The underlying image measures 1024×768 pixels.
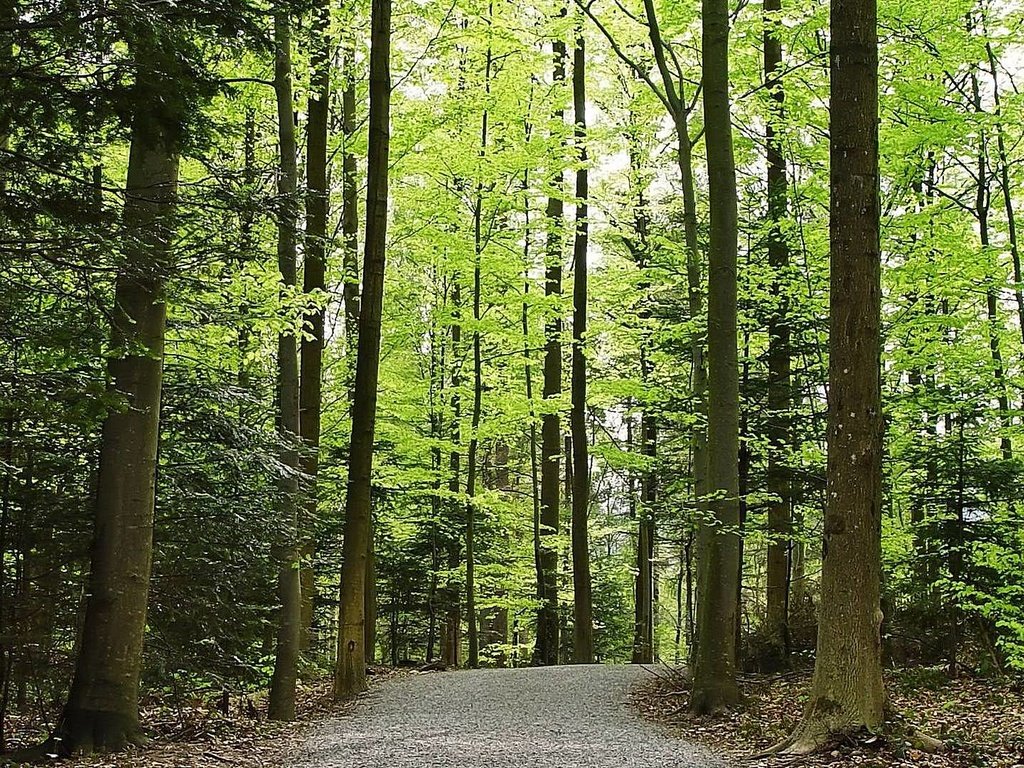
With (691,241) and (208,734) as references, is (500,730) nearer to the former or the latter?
(208,734)

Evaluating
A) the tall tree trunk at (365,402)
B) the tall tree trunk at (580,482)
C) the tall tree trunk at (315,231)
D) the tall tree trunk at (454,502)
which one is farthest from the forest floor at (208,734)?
the tall tree trunk at (580,482)

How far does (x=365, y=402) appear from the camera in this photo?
10664mm

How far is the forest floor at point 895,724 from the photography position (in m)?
6.06

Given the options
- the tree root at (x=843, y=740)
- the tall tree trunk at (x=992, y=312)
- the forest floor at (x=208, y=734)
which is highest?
the tall tree trunk at (x=992, y=312)

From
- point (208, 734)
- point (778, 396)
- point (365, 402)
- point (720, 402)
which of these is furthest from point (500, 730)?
point (778, 396)

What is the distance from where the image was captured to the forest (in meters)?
6.26

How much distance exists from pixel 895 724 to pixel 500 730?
3682 mm

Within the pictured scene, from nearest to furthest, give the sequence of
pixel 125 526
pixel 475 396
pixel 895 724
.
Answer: pixel 895 724
pixel 125 526
pixel 475 396

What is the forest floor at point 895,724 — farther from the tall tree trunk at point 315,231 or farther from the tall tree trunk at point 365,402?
the tall tree trunk at point 315,231

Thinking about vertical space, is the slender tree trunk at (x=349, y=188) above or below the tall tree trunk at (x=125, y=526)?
above

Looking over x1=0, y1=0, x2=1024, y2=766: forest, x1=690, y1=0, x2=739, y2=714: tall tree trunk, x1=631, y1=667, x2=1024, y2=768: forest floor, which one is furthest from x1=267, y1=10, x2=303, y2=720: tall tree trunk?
x1=690, y1=0, x2=739, y2=714: tall tree trunk

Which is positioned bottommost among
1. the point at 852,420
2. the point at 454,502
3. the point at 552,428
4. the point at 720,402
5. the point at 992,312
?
the point at 454,502

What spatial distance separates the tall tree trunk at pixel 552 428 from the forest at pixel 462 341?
0.09 meters

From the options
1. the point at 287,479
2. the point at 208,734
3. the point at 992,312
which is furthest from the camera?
the point at 992,312
